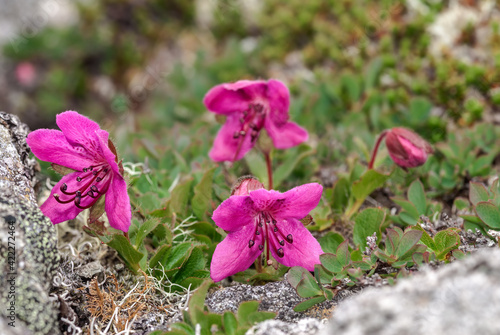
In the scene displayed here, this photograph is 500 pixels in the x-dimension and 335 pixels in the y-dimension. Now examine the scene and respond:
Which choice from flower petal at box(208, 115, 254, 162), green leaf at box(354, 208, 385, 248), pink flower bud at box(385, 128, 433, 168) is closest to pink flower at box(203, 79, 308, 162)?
flower petal at box(208, 115, 254, 162)

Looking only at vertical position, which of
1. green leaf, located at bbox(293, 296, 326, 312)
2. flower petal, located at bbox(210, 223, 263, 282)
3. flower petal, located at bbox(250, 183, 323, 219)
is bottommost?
green leaf, located at bbox(293, 296, 326, 312)

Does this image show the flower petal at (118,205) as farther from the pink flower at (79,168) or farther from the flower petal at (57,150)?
the flower petal at (57,150)

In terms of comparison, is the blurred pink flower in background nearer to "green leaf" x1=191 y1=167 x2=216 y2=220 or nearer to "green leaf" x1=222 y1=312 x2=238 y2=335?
"green leaf" x1=191 y1=167 x2=216 y2=220

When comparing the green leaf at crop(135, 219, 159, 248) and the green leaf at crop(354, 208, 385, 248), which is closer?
the green leaf at crop(135, 219, 159, 248)

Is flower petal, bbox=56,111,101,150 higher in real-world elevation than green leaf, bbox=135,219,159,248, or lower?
higher

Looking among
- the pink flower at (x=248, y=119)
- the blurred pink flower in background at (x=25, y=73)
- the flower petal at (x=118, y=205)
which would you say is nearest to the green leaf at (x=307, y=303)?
the flower petal at (x=118, y=205)

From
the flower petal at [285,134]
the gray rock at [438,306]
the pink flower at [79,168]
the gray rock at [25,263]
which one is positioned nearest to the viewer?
the gray rock at [438,306]

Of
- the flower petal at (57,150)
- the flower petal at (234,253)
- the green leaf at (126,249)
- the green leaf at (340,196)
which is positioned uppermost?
the flower petal at (57,150)
